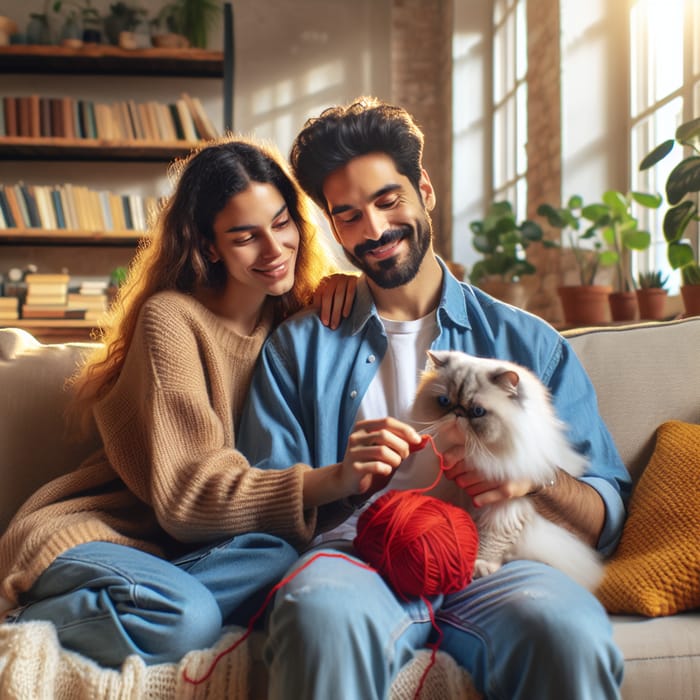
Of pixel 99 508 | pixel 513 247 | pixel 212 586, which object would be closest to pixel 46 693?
pixel 212 586

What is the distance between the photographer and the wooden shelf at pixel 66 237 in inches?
185

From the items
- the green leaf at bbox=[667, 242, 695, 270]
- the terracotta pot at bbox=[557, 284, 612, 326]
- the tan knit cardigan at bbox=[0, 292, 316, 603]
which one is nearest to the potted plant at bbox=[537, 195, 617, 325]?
the terracotta pot at bbox=[557, 284, 612, 326]

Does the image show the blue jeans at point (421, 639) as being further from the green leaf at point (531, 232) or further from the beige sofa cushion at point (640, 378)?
the green leaf at point (531, 232)

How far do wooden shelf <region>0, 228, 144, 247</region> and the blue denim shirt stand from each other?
128 inches

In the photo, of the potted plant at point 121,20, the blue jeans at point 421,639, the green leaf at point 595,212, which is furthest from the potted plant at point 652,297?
the potted plant at point 121,20

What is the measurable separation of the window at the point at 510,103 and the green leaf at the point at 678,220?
98.9 inches

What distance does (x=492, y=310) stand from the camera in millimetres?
1671

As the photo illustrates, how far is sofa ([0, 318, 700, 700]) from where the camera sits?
1202mm

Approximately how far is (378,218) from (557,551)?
72 cm

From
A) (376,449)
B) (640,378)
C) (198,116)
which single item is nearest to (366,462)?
(376,449)

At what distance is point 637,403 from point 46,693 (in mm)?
1295

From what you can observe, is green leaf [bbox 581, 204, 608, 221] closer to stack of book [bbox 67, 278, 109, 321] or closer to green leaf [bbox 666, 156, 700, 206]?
green leaf [bbox 666, 156, 700, 206]

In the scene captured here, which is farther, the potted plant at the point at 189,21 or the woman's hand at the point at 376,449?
the potted plant at the point at 189,21

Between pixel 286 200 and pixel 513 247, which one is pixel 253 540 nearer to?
pixel 286 200
